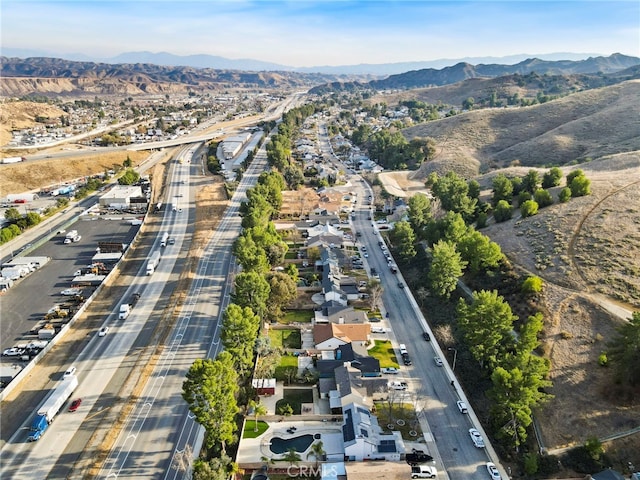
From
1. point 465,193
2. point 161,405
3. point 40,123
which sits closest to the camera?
point 161,405

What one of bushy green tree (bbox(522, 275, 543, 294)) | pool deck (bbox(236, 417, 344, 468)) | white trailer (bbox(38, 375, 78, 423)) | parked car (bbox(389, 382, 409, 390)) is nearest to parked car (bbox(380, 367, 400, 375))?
parked car (bbox(389, 382, 409, 390))

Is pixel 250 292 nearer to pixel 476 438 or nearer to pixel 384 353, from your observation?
pixel 384 353

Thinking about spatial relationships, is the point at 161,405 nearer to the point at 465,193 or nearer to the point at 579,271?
the point at 579,271

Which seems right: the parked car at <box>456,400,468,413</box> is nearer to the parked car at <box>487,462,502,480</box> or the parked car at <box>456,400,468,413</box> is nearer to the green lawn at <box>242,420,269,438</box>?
the parked car at <box>487,462,502,480</box>

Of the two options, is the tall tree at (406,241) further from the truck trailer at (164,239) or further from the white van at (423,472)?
the truck trailer at (164,239)

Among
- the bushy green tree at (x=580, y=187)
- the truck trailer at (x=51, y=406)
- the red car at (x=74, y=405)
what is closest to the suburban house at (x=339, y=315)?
the red car at (x=74, y=405)

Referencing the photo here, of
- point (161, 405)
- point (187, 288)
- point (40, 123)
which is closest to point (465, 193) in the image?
point (187, 288)
